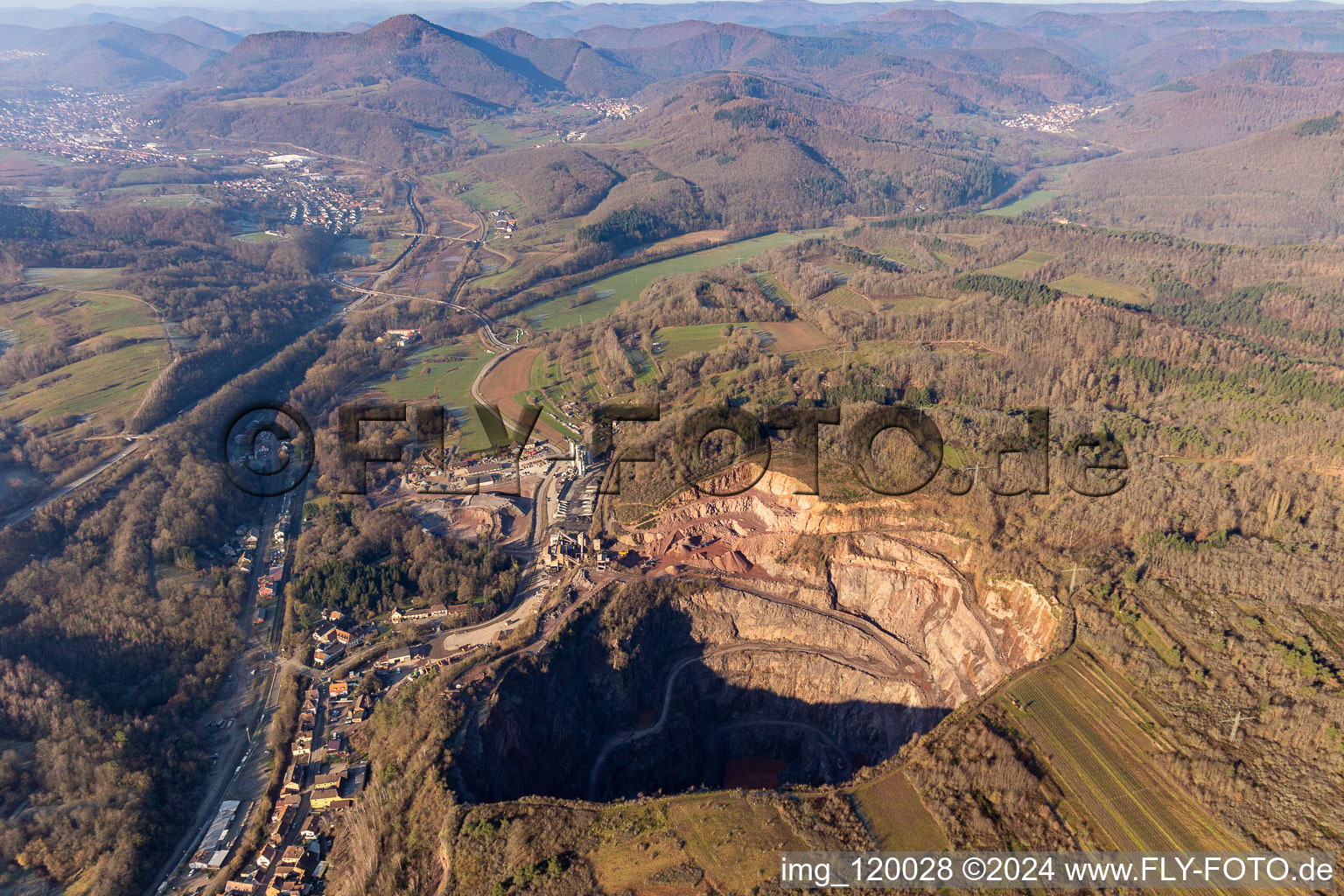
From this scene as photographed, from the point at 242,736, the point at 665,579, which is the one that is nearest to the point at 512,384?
the point at 665,579

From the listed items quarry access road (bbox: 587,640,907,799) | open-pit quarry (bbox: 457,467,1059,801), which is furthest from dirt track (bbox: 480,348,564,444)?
quarry access road (bbox: 587,640,907,799)

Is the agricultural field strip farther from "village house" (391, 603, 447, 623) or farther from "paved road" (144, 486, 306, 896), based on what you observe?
"paved road" (144, 486, 306, 896)

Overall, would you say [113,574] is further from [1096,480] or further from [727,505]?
[1096,480]

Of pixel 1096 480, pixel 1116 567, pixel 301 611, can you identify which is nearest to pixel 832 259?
pixel 1096 480

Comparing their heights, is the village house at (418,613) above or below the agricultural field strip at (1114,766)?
below

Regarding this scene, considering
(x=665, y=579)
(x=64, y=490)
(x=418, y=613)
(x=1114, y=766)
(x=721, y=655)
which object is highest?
(x=1114, y=766)

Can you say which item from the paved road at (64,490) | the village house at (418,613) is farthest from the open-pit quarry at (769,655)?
the paved road at (64,490)

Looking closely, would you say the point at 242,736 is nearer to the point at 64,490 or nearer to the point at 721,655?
the point at 721,655

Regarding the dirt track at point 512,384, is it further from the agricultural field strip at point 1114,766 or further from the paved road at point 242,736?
the agricultural field strip at point 1114,766
